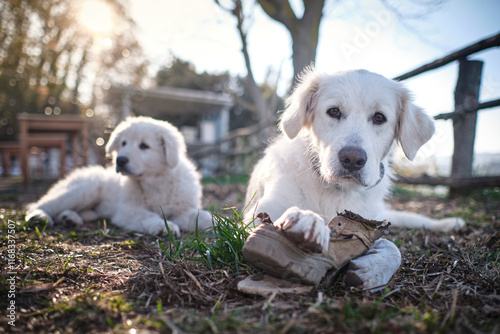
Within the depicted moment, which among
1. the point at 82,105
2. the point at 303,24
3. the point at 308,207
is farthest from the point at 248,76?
the point at 82,105

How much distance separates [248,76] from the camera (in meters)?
9.52

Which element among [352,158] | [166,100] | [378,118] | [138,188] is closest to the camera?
[352,158]

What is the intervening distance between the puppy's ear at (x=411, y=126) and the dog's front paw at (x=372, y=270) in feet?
3.31

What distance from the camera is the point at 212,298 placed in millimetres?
1394

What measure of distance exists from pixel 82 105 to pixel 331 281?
2164 cm

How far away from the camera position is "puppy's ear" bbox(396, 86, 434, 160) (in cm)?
232

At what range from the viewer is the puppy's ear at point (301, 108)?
2363mm

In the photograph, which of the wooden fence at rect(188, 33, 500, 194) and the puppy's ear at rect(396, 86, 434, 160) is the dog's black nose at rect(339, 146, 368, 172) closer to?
the puppy's ear at rect(396, 86, 434, 160)

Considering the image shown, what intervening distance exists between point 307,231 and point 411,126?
1.53m

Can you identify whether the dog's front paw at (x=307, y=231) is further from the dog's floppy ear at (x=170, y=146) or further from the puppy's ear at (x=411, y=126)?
the dog's floppy ear at (x=170, y=146)

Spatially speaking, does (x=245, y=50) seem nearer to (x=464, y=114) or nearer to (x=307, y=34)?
(x=307, y=34)

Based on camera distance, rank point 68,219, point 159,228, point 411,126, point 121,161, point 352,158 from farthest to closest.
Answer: point 121,161, point 68,219, point 159,228, point 411,126, point 352,158

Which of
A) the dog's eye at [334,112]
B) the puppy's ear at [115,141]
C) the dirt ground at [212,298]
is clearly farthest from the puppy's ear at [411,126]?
the puppy's ear at [115,141]

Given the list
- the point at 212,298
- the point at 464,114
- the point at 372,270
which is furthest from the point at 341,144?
the point at 464,114
